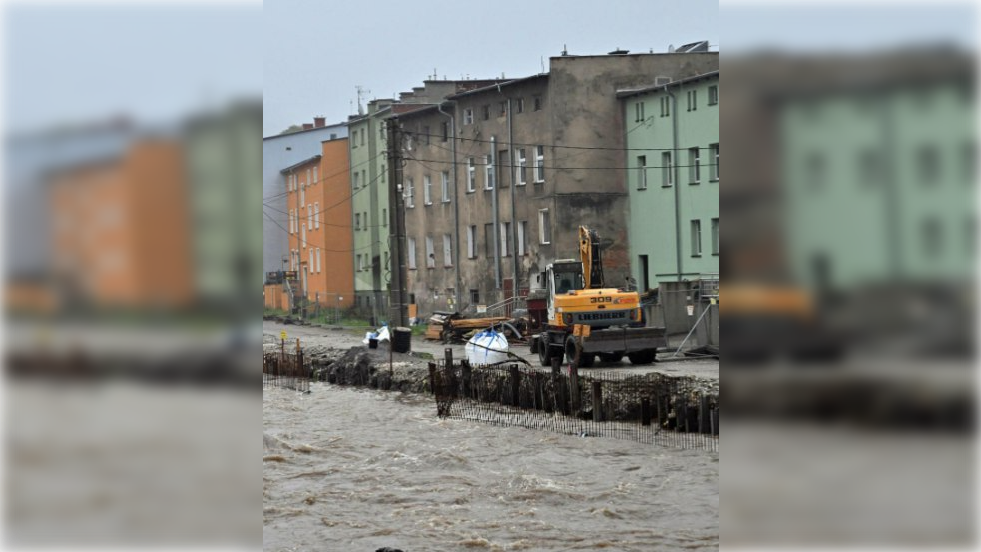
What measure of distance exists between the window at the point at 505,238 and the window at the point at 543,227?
271 cm

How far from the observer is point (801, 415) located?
1.78 m

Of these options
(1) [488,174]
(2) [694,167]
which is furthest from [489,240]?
(2) [694,167]

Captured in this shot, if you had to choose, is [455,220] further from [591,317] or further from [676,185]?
[591,317]

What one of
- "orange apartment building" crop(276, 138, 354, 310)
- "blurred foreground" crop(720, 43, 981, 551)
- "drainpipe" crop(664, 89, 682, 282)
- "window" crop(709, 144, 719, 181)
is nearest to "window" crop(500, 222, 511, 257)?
"drainpipe" crop(664, 89, 682, 282)

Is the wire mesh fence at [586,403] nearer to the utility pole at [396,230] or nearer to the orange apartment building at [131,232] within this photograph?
the utility pole at [396,230]

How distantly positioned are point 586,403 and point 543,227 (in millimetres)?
24222

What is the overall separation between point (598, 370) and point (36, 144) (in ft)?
85.8

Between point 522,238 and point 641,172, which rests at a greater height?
point 641,172

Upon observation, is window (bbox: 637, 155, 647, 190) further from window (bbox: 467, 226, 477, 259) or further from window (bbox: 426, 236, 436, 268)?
window (bbox: 426, 236, 436, 268)

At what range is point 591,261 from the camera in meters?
30.5

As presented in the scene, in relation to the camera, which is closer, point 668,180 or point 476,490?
point 476,490

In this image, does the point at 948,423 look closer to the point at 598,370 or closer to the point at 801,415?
the point at 801,415

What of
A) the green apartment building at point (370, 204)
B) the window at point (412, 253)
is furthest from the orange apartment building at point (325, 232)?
the window at point (412, 253)

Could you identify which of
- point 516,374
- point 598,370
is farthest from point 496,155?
point 516,374
